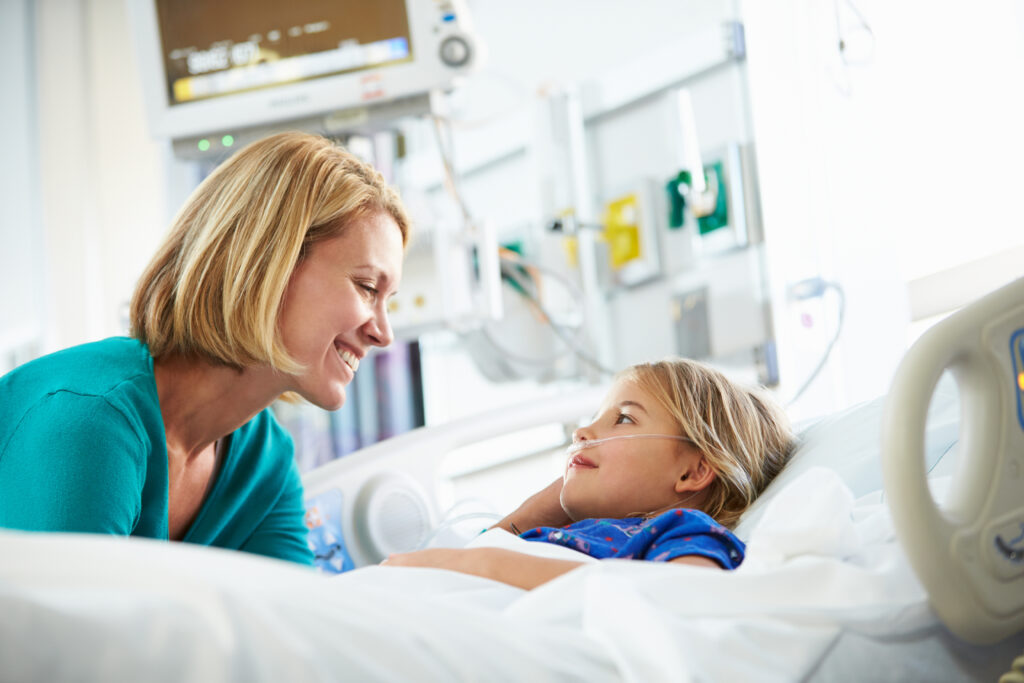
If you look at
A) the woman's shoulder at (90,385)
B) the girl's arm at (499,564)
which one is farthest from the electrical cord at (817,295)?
the woman's shoulder at (90,385)

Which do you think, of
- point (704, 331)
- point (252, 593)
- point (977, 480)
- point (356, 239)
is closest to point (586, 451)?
point (356, 239)

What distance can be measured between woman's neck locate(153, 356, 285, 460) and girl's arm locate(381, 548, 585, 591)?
0.61 m

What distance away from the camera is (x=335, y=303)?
5.38 ft

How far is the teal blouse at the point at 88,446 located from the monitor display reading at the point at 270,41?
1.42m

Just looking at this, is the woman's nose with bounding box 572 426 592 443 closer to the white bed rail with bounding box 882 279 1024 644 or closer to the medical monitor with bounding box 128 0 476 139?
the white bed rail with bounding box 882 279 1024 644

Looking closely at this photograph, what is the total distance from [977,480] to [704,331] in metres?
1.72

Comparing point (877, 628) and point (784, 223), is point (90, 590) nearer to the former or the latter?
point (877, 628)

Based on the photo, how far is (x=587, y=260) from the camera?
118 inches

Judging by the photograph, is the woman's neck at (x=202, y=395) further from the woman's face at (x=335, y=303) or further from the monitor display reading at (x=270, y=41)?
the monitor display reading at (x=270, y=41)

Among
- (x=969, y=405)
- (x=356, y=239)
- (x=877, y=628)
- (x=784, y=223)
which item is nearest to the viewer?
(x=877, y=628)

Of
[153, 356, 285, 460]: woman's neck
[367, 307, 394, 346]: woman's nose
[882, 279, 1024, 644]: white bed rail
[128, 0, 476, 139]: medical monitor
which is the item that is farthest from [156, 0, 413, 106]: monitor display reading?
[882, 279, 1024, 644]: white bed rail

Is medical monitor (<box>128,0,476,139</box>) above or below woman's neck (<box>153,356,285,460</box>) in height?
above

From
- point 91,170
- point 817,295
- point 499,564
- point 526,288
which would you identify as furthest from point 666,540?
point 91,170

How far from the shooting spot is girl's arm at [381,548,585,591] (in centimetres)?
109
